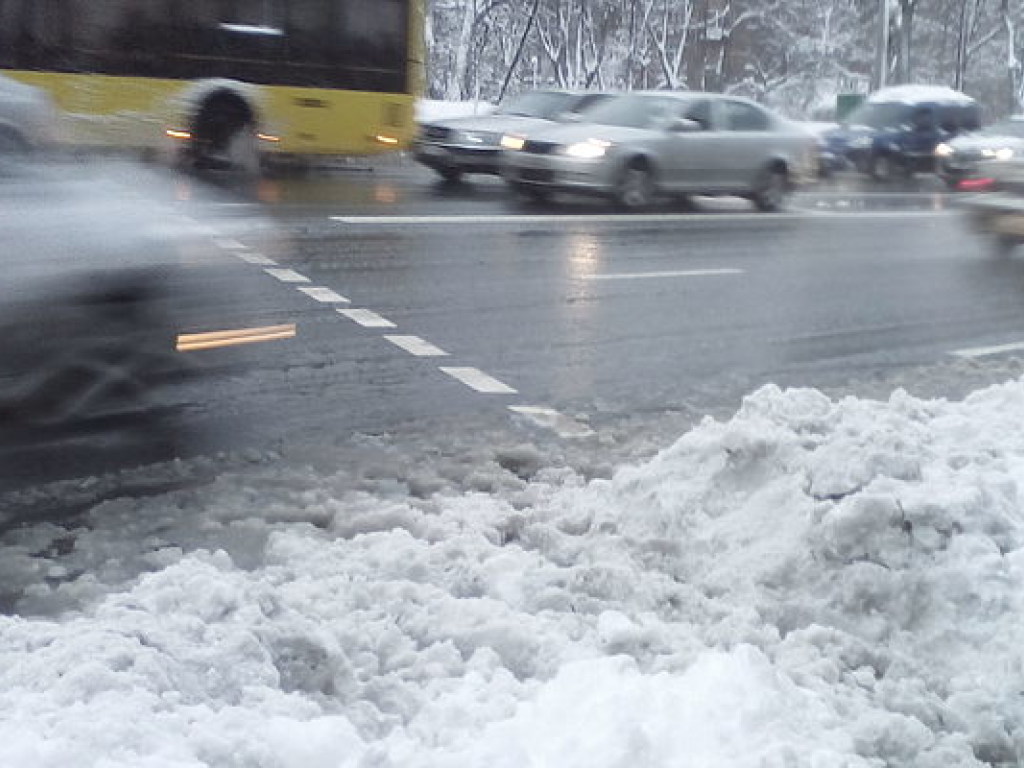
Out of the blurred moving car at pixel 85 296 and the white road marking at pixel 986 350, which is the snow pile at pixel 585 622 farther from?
the white road marking at pixel 986 350

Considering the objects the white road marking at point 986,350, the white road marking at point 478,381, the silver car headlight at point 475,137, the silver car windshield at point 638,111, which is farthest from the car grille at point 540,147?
the white road marking at point 478,381

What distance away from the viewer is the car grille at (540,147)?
17422 millimetres

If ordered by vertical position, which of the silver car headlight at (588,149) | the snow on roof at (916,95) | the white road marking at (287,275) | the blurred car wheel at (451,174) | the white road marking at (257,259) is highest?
the snow on roof at (916,95)

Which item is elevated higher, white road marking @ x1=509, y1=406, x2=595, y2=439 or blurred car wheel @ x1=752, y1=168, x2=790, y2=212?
blurred car wheel @ x1=752, y1=168, x2=790, y2=212

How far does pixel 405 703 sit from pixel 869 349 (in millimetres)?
6636

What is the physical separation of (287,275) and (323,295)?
829 mm

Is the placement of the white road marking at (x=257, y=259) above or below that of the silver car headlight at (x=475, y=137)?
below

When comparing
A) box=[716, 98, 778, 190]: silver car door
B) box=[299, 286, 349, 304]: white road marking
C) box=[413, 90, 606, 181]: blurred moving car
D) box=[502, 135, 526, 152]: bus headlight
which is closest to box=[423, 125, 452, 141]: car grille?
box=[413, 90, 606, 181]: blurred moving car

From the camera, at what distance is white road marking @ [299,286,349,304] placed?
993 cm

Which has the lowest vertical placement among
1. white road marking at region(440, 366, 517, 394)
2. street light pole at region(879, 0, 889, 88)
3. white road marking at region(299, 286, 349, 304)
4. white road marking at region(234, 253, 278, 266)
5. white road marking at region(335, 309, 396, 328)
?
white road marking at region(440, 366, 517, 394)

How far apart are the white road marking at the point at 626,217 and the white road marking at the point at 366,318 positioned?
15.4 feet

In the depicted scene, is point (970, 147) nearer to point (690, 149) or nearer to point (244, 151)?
point (690, 149)

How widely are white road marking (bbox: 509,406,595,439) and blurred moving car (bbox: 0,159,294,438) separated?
70.3 inches

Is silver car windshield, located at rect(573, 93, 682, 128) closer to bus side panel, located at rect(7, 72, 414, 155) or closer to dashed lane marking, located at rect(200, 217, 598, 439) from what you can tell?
bus side panel, located at rect(7, 72, 414, 155)
